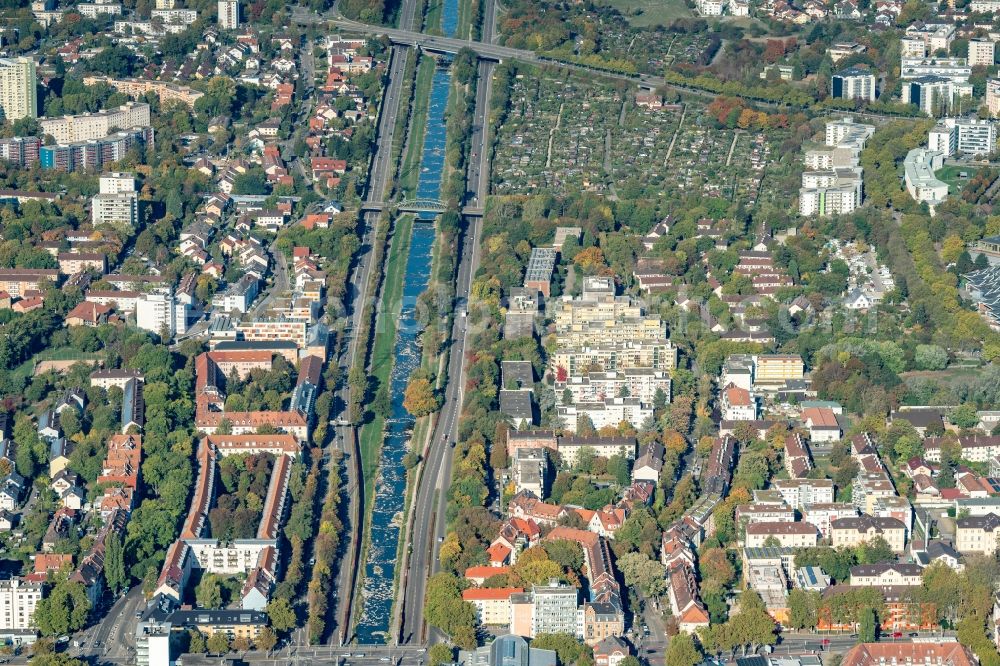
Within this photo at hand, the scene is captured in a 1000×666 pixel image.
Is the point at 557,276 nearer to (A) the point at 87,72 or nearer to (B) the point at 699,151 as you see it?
(B) the point at 699,151

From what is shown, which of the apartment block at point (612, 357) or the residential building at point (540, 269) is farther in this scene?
the residential building at point (540, 269)

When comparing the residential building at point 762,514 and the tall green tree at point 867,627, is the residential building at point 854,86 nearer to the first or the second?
the residential building at point 762,514

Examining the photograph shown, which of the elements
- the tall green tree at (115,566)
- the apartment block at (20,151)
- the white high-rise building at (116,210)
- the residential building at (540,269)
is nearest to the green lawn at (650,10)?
the apartment block at (20,151)

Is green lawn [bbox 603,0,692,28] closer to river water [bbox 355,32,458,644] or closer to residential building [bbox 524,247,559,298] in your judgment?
river water [bbox 355,32,458,644]

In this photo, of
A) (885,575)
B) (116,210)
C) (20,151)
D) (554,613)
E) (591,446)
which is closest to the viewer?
(554,613)

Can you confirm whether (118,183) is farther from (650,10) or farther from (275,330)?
(650,10)

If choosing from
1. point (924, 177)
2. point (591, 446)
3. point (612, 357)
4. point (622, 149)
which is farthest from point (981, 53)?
point (591, 446)

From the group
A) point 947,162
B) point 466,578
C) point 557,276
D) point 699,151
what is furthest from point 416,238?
point 466,578
